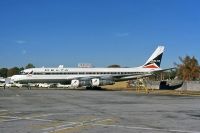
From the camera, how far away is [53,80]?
222 feet

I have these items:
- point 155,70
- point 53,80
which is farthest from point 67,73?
point 155,70

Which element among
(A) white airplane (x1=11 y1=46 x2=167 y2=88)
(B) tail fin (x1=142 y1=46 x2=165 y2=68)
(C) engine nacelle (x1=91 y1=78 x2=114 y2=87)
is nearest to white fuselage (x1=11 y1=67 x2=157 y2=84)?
(A) white airplane (x1=11 y1=46 x2=167 y2=88)

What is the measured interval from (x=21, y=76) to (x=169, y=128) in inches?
2170

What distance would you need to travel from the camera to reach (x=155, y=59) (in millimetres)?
77375

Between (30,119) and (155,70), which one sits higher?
(155,70)

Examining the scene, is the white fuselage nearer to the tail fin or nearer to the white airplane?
the white airplane

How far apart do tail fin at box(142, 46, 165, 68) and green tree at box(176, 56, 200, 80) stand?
24.0 metres

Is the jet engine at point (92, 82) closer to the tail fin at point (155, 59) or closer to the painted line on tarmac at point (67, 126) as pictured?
the tail fin at point (155, 59)

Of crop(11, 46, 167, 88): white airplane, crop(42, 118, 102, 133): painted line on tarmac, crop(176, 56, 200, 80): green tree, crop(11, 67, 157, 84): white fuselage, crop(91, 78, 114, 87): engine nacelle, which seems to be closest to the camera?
crop(42, 118, 102, 133): painted line on tarmac

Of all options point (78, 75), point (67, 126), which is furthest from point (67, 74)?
point (67, 126)

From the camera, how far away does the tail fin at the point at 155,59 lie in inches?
3000

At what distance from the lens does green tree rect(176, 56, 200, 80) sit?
102550 millimetres

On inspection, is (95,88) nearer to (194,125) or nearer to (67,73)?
(67,73)

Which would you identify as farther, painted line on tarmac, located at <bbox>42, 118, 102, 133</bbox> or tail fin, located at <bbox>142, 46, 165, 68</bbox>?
tail fin, located at <bbox>142, 46, 165, 68</bbox>
